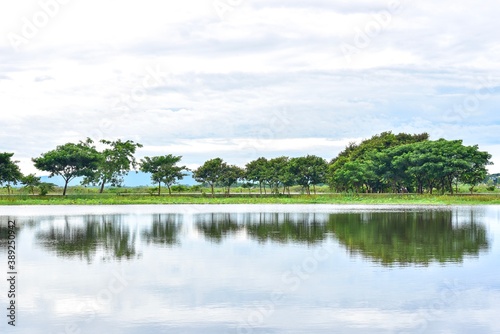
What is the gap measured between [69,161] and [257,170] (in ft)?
79.9

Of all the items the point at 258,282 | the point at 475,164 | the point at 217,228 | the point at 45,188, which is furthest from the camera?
the point at 45,188

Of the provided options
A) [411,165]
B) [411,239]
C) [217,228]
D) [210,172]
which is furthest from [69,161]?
[411,239]

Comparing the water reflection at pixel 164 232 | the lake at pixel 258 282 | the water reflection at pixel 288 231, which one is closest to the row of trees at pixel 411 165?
the water reflection at pixel 288 231

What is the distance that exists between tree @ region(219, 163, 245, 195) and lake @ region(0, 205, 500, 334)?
54.9m

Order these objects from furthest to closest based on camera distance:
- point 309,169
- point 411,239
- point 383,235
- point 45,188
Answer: point 309,169
point 45,188
point 383,235
point 411,239

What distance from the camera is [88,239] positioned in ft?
Result: 93.1

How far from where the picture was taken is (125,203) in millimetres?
68188

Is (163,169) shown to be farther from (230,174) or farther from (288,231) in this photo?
(288,231)

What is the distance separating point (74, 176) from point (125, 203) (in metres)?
15.5

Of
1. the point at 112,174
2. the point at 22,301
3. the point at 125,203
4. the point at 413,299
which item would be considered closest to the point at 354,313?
the point at 413,299

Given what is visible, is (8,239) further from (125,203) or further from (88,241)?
(125,203)

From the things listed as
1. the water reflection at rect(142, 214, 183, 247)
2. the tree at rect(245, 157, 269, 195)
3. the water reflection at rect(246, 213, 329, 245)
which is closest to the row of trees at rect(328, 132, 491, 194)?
the tree at rect(245, 157, 269, 195)

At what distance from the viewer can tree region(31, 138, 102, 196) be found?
77938 millimetres

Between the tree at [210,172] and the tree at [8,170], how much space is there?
70.3 feet
